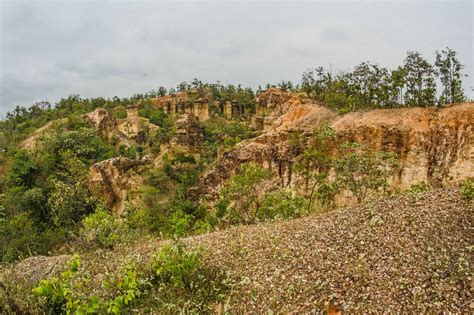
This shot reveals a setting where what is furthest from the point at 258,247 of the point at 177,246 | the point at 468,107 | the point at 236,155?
the point at 236,155

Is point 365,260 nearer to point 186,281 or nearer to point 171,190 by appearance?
point 186,281

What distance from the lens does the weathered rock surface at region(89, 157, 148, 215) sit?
36.8 meters

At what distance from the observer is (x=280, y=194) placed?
830 inches

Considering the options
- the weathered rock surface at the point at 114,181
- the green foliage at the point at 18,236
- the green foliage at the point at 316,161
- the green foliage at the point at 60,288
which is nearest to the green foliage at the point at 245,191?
the green foliage at the point at 316,161

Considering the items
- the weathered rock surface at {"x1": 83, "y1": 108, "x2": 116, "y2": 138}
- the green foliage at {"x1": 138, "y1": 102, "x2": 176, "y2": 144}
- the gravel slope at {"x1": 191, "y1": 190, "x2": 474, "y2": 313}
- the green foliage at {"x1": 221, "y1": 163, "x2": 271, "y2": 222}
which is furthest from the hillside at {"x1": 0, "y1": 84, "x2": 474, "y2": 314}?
the green foliage at {"x1": 138, "y1": 102, "x2": 176, "y2": 144}

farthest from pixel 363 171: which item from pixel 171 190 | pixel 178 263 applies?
pixel 171 190

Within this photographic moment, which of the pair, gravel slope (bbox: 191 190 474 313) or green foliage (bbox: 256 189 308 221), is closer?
gravel slope (bbox: 191 190 474 313)

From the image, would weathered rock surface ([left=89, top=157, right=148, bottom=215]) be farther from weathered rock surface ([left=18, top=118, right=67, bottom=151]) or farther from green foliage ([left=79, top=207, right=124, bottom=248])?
green foliage ([left=79, top=207, right=124, bottom=248])

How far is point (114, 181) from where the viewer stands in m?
37.7

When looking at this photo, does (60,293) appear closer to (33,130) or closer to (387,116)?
(387,116)

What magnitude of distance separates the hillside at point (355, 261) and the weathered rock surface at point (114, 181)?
1054 inches

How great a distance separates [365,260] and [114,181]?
32.9m

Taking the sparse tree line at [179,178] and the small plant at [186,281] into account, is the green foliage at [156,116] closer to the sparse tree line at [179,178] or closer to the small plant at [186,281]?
the sparse tree line at [179,178]

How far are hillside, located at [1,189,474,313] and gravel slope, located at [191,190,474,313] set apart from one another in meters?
0.02
